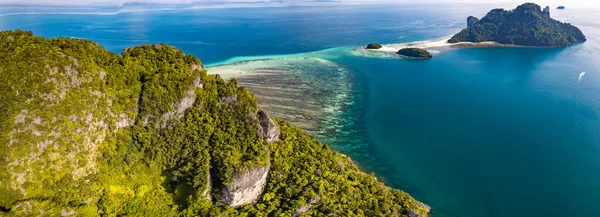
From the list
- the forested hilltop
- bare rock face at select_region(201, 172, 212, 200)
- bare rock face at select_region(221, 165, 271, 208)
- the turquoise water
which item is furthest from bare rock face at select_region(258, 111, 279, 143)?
the turquoise water

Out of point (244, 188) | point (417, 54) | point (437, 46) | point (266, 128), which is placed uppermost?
point (437, 46)

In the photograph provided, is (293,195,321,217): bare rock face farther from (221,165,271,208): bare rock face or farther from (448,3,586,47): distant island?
(448,3,586,47): distant island

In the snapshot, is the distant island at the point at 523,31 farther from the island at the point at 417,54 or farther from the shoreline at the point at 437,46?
the island at the point at 417,54

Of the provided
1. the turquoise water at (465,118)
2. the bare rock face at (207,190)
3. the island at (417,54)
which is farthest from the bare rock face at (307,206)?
the island at (417,54)

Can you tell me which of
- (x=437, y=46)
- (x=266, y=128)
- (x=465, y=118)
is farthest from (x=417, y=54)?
(x=266, y=128)

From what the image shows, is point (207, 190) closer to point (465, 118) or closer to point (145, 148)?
point (145, 148)

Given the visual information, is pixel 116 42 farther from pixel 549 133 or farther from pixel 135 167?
pixel 549 133

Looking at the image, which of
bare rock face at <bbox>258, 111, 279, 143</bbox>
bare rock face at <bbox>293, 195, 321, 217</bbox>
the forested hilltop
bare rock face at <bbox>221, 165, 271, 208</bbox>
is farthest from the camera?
bare rock face at <bbox>258, 111, 279, 143</bbox>
